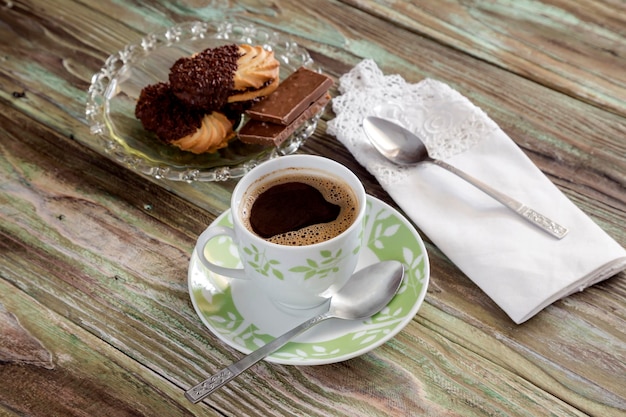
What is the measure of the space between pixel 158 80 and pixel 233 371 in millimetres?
717

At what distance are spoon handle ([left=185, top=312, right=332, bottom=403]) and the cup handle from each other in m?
0.12

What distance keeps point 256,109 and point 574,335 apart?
0.65 meters

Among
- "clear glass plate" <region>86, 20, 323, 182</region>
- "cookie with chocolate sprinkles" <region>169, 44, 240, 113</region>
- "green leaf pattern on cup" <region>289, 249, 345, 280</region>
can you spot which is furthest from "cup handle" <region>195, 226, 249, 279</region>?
"cookie with chocolate sprinkles" <region>169, 44, 240, 113</region>

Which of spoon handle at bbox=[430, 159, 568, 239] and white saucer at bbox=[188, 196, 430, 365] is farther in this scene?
spoon handle at bbox=[430, 159, 568, 239]

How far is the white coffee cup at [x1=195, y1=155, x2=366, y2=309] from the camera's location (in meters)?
0.86

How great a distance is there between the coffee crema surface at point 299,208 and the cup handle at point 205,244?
0.12 ft

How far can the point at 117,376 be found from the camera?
916 mm

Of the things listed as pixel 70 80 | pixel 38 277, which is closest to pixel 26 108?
pixel 70 80

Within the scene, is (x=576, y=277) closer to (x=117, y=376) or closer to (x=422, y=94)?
(x=422, y=94)

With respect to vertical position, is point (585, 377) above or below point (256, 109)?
below

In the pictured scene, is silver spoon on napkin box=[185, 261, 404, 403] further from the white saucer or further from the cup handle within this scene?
the cup handle

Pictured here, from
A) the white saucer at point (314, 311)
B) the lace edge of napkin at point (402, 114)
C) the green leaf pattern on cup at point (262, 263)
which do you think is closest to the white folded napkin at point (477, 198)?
the lace edge of napkin at point (402, 114)

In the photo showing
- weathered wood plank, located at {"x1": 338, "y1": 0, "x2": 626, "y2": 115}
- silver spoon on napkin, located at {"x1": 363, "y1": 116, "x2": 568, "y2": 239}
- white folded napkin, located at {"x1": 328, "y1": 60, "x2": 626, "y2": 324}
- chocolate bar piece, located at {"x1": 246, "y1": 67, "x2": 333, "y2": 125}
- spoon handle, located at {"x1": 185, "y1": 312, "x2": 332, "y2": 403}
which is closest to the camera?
spoon handle, located at {"x1": 185, "y1": 312, "x2": 332, "y2": 403}

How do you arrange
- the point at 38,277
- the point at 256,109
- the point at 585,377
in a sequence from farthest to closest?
the point at 256,109 < the point at 38,277 < the point at 585,377
